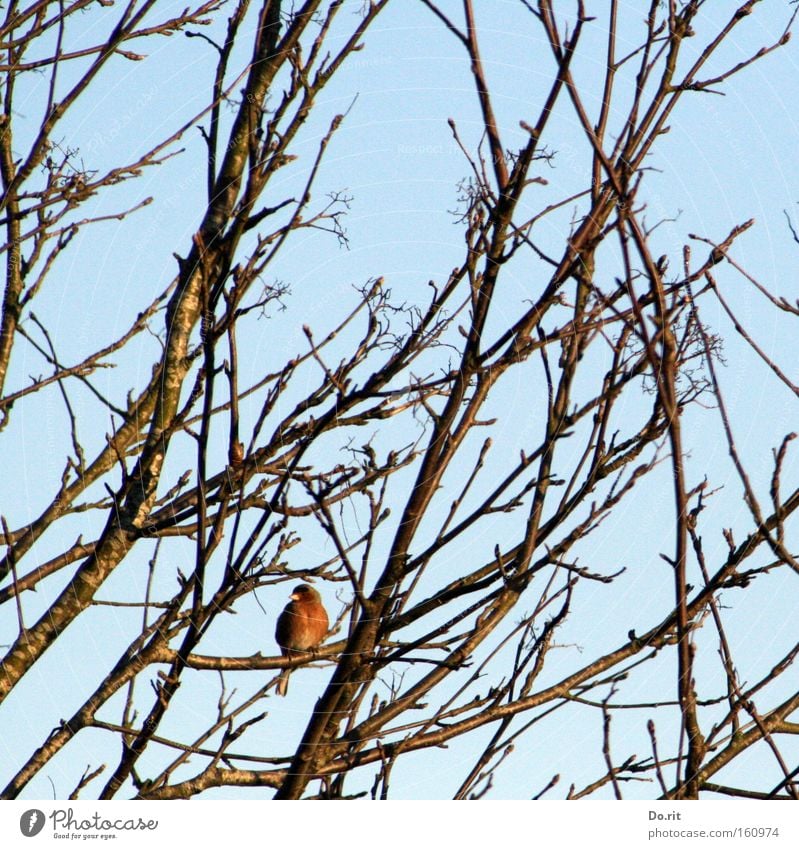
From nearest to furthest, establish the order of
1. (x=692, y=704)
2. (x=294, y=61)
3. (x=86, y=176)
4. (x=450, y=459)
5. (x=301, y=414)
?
1. (x=692, y=704)
2. (x=450, y=459)
3. (x=294, y=61)
4. (x=301, y=414)
5. (x=86, y=176)

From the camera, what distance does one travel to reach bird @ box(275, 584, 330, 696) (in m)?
5.34

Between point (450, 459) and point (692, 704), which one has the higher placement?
point (450, 459)

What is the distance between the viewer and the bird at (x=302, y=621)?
210 inches

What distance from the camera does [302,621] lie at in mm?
5406

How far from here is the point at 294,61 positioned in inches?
131

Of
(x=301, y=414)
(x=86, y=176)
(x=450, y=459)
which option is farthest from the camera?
(x=86, y=176)

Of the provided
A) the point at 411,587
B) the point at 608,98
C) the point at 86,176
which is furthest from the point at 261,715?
the point at 86,176

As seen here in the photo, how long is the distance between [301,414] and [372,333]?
0.50m

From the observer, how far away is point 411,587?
110 inches

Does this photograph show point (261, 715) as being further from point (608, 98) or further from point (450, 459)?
point (608, 98)
